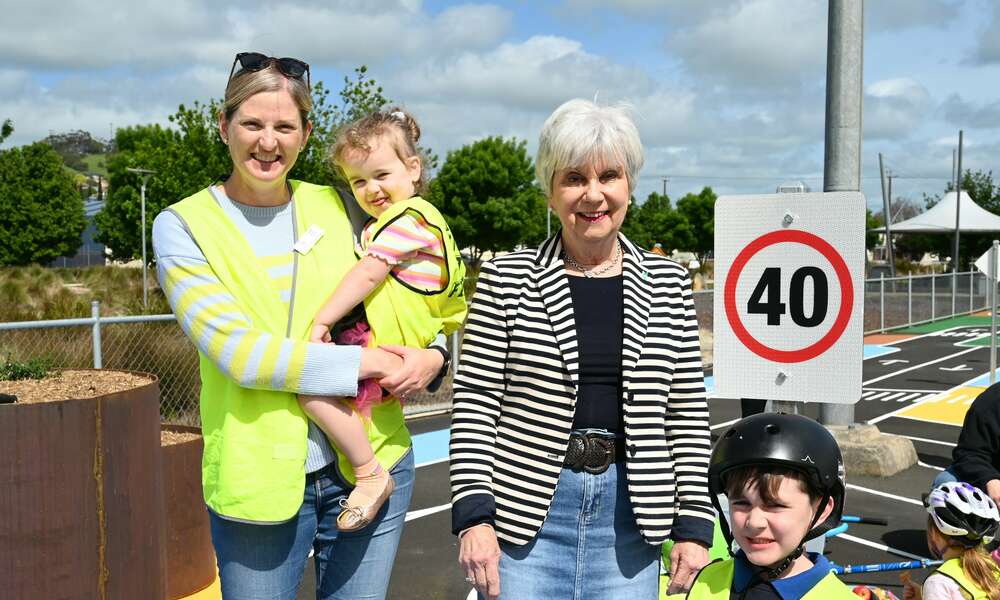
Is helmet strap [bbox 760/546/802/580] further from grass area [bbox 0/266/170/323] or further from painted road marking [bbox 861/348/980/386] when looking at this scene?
painted road marking [bbox 861/348/980/386]

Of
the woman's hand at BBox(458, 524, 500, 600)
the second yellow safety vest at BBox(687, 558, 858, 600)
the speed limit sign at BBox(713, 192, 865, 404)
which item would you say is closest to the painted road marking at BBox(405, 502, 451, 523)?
the speed limit sign at BBox(713, 192, 865, 404)

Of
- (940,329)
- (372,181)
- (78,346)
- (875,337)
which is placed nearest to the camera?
(372,181)

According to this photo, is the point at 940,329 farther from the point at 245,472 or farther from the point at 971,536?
the point at 245,472

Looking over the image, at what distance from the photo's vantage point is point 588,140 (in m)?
2.58

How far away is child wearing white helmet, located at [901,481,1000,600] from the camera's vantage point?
4195 mm

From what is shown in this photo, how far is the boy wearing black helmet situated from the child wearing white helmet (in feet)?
6.63

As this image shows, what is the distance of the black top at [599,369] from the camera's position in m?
2.62

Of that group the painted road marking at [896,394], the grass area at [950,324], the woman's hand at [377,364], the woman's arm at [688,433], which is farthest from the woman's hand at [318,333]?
the grass area at [950,324]

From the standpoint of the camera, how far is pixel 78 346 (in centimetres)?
1008

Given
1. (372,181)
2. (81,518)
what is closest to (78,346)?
(81,518)

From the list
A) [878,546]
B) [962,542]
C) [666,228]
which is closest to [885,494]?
[878,546]

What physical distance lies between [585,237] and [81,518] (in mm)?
2101

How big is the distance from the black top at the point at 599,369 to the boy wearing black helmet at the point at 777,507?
33cm

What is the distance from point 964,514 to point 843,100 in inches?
183
